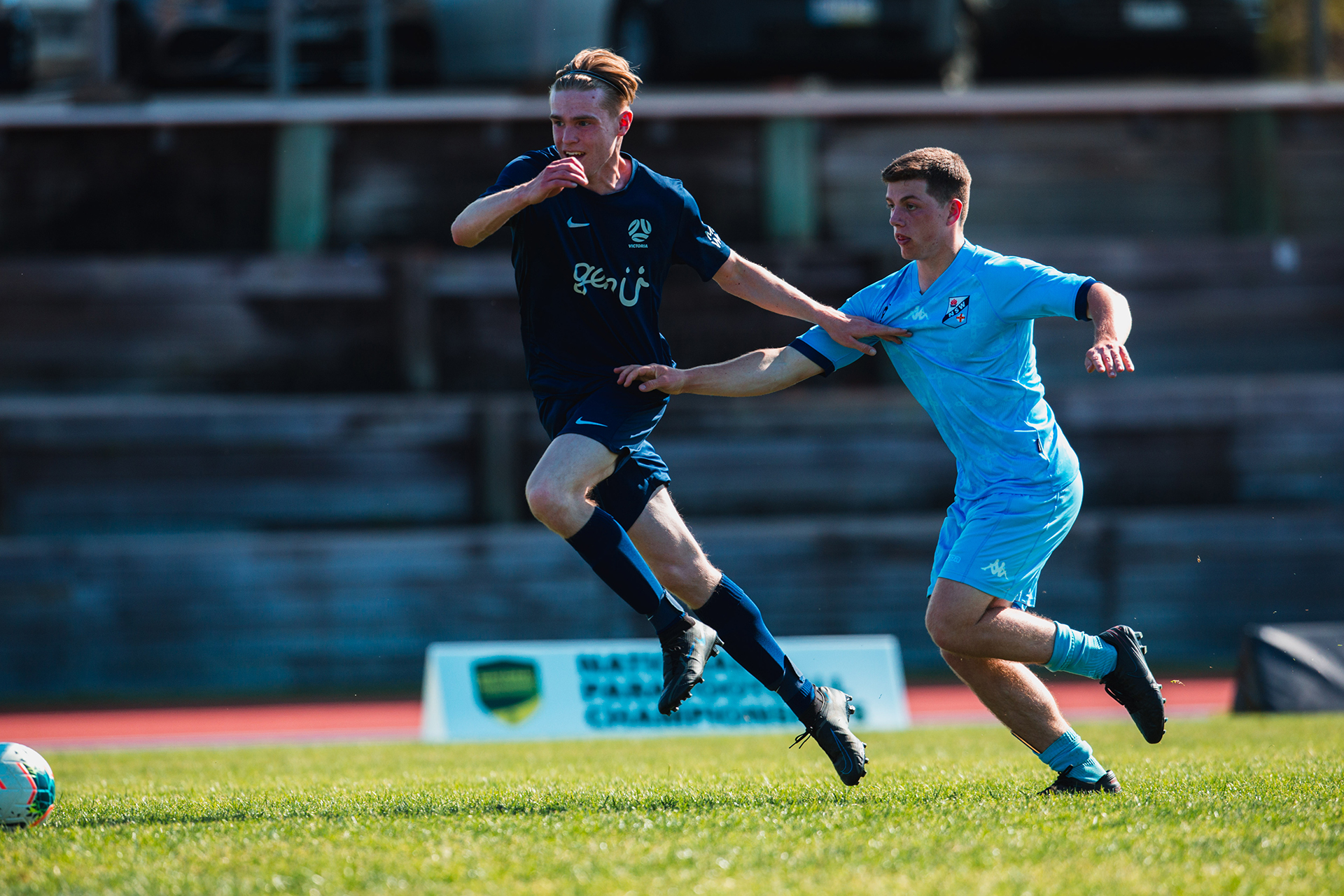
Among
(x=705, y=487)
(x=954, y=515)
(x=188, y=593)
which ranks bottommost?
(x=188, y=593)

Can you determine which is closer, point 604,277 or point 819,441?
point 604,277

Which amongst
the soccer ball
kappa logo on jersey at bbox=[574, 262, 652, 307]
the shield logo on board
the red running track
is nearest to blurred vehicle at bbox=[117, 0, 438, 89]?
the red running track

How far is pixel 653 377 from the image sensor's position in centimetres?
483

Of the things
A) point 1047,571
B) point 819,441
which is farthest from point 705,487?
point 1047,571

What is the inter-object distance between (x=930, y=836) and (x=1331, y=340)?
595 inches

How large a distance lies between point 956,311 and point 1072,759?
1651mm

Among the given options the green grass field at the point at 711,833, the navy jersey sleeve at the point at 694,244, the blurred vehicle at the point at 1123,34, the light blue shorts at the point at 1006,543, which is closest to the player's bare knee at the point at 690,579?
the green grass field at the point at 711,833

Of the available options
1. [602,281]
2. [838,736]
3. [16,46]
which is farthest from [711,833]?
[16,46]

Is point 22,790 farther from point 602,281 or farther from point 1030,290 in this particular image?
point 1030,290

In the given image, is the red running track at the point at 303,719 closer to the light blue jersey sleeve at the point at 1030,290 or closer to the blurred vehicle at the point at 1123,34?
the light blue jersey sleeve at the point at 1030,290

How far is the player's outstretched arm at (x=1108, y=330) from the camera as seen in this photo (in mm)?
4117

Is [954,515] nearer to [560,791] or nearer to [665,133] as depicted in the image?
[560,791]

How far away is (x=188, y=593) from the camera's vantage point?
1389cm

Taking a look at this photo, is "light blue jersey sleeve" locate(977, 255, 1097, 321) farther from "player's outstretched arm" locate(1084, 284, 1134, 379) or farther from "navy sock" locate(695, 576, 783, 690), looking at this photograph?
"navy sock" locate(695, 576, 783, 690)
